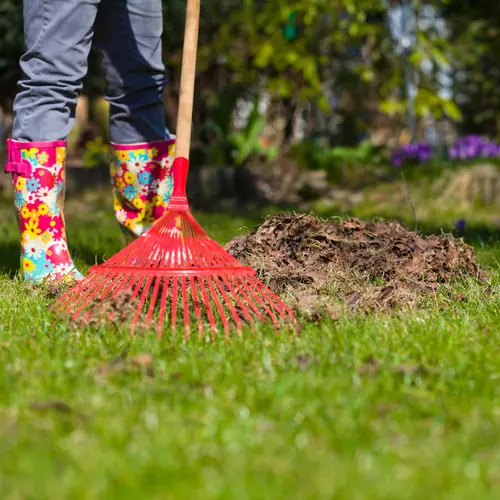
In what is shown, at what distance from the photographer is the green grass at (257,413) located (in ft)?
4.85

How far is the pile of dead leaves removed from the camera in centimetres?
305

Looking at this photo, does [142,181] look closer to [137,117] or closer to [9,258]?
[137,117]

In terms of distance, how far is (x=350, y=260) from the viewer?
10.9 ft

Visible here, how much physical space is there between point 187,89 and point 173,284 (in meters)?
0.73

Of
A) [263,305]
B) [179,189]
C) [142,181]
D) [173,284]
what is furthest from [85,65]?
[263,305]

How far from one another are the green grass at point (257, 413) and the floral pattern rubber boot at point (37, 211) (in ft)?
1.78

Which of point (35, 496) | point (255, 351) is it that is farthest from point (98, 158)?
point (35, 496)

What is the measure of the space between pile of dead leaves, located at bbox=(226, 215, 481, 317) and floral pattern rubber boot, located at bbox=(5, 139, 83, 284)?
0.64 m

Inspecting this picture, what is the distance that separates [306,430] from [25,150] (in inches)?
73.9

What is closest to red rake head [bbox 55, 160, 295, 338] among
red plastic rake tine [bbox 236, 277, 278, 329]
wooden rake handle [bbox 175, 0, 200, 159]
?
red plastic rake tine [bbox 236, 277, 278, 329]

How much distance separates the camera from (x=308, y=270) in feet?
10.5

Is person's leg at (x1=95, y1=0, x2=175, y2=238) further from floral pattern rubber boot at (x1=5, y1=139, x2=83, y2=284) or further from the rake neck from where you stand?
the rake neck

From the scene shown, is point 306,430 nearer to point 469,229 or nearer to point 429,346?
point 429,346

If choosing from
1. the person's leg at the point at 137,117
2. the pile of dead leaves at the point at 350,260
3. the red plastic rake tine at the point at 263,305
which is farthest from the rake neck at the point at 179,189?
the person's leg at the point at 137,117
